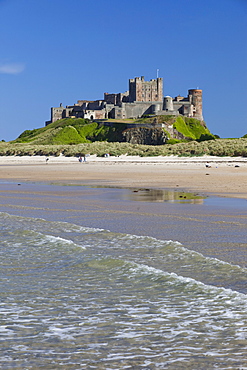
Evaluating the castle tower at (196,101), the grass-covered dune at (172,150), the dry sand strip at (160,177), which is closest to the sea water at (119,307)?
the dry sand strip at (160,177)

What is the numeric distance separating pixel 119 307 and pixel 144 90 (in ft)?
349

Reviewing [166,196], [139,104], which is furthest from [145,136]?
[166,196]

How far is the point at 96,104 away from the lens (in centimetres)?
10919

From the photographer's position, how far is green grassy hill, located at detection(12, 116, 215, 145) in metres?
91.1

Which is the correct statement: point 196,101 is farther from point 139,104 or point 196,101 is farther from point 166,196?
point 166,196

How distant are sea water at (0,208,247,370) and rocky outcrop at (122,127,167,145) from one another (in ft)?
258

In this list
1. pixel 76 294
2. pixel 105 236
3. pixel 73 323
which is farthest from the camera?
pixel 105 236

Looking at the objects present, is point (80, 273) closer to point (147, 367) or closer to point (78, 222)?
point (147, 367)

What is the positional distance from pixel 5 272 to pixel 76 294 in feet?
3.62

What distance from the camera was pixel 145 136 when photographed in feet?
283

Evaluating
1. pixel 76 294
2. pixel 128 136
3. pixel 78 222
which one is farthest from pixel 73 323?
pixel 128 136

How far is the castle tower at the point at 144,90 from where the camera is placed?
353 feet

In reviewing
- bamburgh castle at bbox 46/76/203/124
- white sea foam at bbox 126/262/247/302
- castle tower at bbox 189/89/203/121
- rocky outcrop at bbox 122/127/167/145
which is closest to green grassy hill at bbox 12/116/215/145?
rocky outcrop at bbox 122/127/167/145

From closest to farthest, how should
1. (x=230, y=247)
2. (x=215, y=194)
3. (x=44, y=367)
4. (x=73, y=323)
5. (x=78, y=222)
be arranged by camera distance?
(x=44, y=367)
(x=73, y=323)
(x=230, y=247)
(x=78, y=222)
(x=215, y=194)
